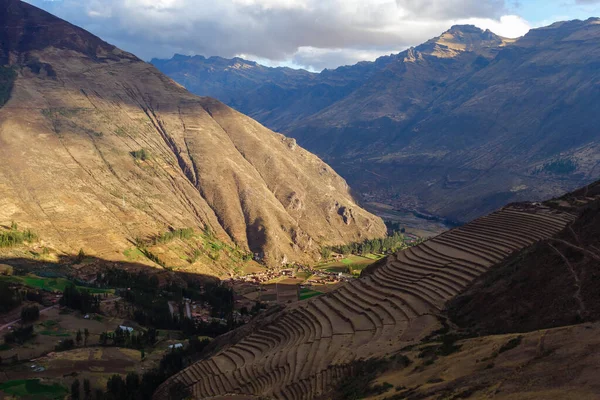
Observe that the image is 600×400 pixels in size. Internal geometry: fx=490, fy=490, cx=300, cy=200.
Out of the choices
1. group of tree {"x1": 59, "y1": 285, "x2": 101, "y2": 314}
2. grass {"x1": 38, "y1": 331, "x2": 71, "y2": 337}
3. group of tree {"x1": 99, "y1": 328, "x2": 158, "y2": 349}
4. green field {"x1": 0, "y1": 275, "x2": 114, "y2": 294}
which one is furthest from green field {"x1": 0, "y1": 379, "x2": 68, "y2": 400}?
green field {"x1": 0, "y1": 275, "x2": 114, "y2": 294}

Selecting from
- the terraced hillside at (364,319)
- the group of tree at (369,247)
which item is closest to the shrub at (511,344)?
the terraced hillside at (364,319)

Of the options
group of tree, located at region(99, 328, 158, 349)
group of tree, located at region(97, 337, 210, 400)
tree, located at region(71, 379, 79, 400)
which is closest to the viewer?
tree, located at region(71, 379, 79, 400)

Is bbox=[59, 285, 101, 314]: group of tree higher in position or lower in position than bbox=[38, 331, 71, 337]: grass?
higher

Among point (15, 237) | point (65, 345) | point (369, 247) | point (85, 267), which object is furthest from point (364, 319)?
point (369, 247)

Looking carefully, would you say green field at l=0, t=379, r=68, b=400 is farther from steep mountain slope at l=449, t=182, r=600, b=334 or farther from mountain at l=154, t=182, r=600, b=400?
steep mountain slope at l=449, t=182, r=600, b=334

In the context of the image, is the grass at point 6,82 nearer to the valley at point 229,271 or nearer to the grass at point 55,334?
the valley at point 229,271
